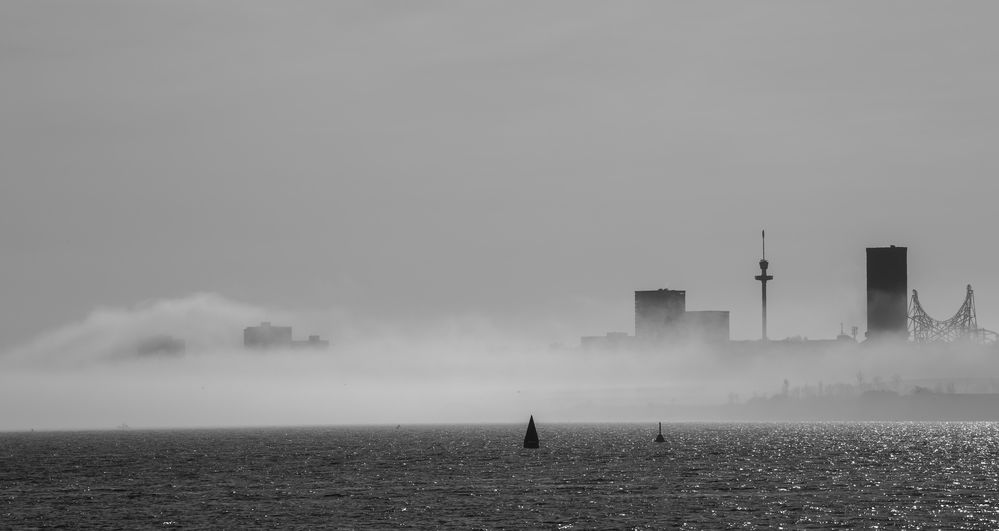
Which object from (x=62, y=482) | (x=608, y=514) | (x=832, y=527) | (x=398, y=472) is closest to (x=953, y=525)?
(x=832, y=527)

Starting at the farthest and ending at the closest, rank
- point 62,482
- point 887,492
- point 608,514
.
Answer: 1. point 62,482
2. point 887,492
3. point 608,514

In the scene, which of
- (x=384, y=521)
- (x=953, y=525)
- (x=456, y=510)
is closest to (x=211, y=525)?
(x=384, y=521)

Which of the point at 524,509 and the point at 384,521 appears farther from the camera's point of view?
the point at 524,509

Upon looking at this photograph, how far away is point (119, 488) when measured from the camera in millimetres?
170000

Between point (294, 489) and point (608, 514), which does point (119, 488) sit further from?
point (608, 514)

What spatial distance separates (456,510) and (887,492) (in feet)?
164

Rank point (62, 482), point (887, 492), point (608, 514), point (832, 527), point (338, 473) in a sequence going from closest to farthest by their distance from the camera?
point (832, 527)
point (608, 514)
point (887, 492)
point (62, 482)
point (338, 473)

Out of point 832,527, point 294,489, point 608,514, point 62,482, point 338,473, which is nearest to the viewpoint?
point 832,527

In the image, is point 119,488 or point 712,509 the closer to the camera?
point 712,509

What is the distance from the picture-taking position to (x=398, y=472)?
19888 cm

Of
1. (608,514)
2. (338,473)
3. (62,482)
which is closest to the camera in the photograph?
(608,514)

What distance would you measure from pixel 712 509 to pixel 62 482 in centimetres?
9038

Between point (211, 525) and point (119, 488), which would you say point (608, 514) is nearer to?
point (211, 525)

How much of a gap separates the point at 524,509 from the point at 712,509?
17950 millimetres
